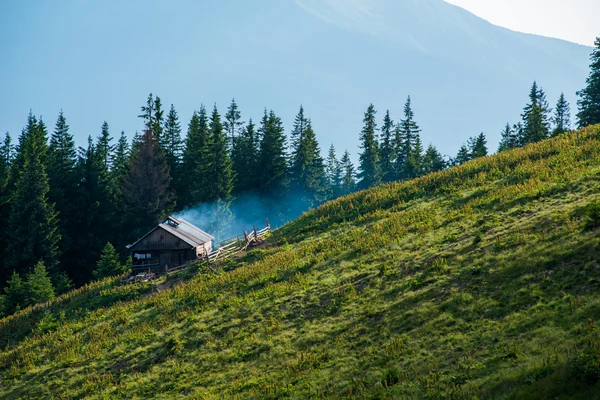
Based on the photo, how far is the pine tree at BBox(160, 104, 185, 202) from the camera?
73438mm

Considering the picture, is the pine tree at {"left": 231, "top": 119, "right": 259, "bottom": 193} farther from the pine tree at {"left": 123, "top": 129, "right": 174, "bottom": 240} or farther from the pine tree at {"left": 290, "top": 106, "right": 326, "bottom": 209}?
the pine tree at {"left": 123, "top": 129, "right": 174, "bottom": 240}

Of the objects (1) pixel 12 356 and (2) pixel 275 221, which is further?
(2) pixel 275 221

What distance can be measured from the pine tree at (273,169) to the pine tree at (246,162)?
3.67 ft

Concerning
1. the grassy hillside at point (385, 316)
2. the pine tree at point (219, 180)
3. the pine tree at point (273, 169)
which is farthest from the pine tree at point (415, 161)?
the grassy hillside at point (385, 316)

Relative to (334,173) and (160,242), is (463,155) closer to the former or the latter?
(334,173)

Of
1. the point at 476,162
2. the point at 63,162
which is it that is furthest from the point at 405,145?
the point at 63,162

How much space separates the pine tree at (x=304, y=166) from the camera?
80938 millimetres

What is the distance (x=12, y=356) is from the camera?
28406mm

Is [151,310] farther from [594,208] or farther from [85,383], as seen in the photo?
[594,208]

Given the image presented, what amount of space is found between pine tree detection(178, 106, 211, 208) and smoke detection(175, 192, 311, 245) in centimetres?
195

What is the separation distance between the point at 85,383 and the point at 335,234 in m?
21.3

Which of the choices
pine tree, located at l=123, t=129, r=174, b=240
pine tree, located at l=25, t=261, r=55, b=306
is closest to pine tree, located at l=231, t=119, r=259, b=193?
pine tree, located at l=123, t=129, r=174, b=240

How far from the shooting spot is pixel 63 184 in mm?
67562

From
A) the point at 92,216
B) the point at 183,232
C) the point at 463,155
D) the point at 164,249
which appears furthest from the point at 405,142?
the point at 92,216
